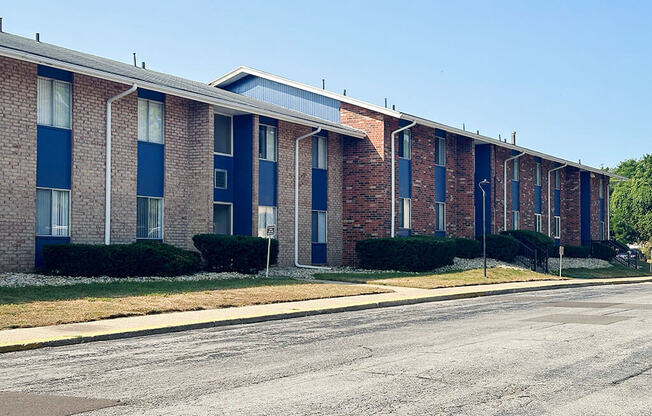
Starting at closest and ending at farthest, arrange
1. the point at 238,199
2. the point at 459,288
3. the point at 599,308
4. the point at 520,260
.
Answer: the point at 599,308
the point at 459,288
the point at 238,199
the point at 520,260

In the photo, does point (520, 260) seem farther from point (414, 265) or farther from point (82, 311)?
point (82, 311)

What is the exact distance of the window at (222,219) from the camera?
94.8 ft

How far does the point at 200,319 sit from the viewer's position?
1494 centimetres

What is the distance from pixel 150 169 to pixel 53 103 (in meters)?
3.98

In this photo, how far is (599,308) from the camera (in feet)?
61.0

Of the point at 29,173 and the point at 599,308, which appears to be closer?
the point at 599,308

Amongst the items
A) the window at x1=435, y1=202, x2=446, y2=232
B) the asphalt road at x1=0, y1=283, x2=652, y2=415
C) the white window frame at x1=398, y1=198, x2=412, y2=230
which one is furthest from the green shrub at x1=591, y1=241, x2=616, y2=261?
the asphalt road at x1=0, y1=283, x2=652, y2=415

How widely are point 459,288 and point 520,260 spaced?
15.1 meters

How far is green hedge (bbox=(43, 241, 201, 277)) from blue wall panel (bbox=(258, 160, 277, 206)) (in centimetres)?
707

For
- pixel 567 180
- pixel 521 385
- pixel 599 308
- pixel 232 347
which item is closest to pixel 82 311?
pixel 232 347

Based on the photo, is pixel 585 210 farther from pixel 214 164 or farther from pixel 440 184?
pixel 214 164

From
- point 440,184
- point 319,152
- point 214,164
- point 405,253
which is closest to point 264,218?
point 214,164

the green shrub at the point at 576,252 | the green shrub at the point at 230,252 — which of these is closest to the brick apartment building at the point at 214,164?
the green shrub at the point at 230,252

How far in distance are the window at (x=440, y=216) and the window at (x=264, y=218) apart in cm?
1130
